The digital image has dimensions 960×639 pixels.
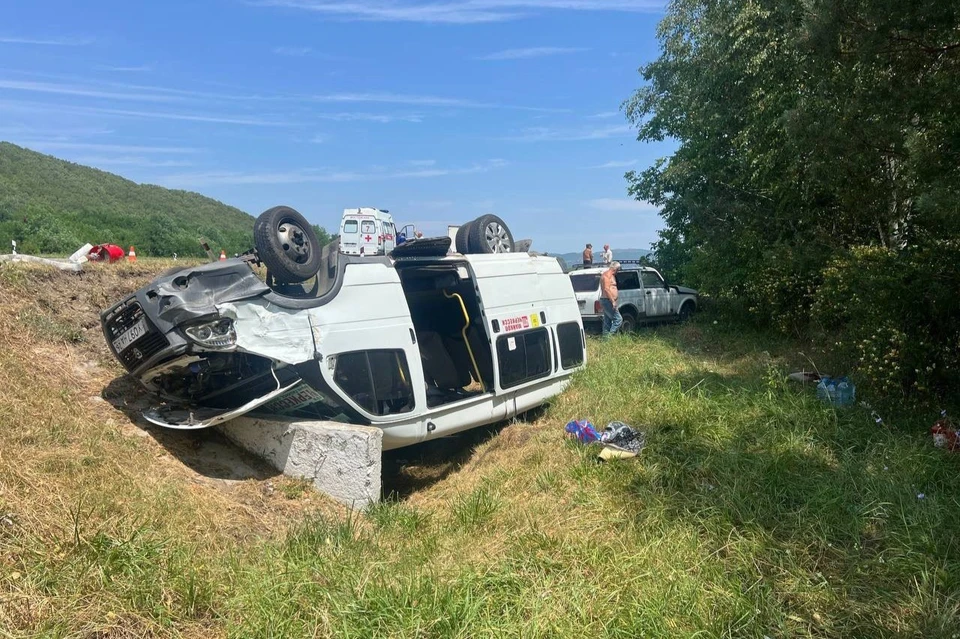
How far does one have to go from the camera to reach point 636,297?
Answer: 14570 mm

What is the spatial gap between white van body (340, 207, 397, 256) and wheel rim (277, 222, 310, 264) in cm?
1589

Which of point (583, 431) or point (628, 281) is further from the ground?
point (628, 281)

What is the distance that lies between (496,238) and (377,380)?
3515 millimetres

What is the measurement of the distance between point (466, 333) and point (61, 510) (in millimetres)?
4374

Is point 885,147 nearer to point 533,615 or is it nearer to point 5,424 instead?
point 533,615

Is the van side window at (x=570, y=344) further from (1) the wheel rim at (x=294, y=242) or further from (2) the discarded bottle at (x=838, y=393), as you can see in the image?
(1) the wheel rim at (x=294, y=242)

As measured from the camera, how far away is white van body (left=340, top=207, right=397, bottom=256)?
21.4 meters

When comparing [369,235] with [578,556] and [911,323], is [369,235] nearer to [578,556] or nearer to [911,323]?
[911,323]

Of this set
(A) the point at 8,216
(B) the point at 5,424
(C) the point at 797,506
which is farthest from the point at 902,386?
(A) the point at 8,216

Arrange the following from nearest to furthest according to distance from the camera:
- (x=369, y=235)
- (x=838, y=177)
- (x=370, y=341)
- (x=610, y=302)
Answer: (x=370, y=341) → (x=838, y=177) → (x=610, y=302) → (x=369, y=235)

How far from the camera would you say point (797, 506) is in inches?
178

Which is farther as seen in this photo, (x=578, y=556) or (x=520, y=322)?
(x=520, y=322)

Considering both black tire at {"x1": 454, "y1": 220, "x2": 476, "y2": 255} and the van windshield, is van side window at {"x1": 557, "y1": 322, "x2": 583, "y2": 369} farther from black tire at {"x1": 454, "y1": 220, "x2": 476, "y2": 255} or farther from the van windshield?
the van windshield

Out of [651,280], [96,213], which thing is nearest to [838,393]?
[651,280]
